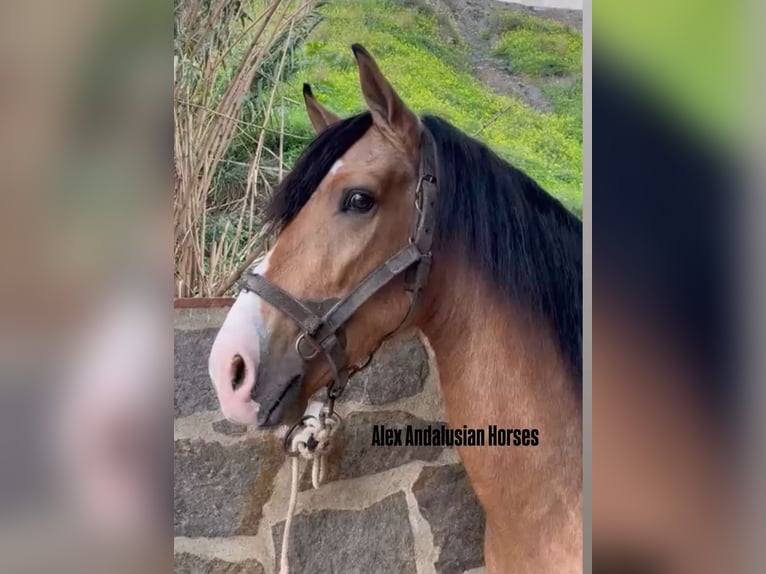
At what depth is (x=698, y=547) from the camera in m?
1.16

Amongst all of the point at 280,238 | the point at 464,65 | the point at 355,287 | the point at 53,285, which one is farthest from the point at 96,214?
the point at 464,65

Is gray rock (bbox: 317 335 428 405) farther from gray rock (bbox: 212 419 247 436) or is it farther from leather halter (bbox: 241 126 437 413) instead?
gray rock (bbox: 212 419 247 436)

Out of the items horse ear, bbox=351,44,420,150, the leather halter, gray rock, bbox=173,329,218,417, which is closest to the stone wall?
gray rock, bbox=173,329,218,417

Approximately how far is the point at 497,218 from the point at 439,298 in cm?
17

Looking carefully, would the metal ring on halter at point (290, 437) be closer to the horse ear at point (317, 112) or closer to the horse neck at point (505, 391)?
the horse neck at point (505, 391)

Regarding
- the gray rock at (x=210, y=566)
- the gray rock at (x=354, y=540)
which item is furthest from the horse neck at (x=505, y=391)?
the gray rock at (x=210, y=566)

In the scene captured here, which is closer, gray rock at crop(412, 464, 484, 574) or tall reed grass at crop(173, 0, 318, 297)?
tall reed grass at crop(173, 0, 318, 297)

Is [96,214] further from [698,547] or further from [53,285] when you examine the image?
[698,547]

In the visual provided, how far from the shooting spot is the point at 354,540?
97cm

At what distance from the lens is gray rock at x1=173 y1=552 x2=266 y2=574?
896 mm

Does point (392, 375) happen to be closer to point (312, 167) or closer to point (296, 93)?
point (312, 167)

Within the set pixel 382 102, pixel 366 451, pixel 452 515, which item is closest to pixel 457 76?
pixel 382 102

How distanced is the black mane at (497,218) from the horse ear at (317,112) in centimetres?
5

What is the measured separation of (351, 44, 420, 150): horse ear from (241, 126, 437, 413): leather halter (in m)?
0.03
